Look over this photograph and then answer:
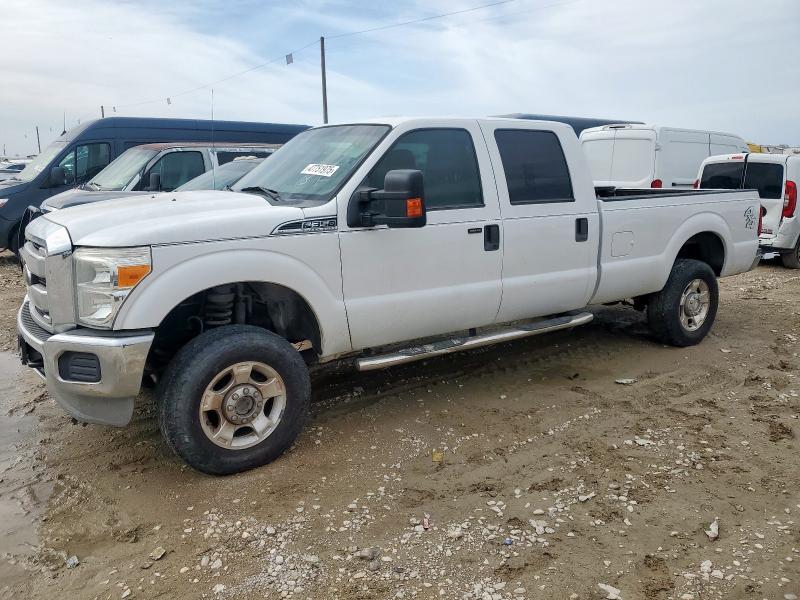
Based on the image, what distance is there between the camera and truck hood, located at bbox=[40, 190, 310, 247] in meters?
3.39

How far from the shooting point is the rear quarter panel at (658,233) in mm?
5348

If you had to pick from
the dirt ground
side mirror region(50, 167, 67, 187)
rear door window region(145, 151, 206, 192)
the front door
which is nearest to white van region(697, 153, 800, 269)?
the dirt ground

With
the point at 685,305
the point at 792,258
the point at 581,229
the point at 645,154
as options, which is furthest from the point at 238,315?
the point at 792,258

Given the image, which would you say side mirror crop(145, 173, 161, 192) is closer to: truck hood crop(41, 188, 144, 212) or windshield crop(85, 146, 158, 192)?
truck hood crop(41, 188, 144, 212)

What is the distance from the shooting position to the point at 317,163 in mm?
4398

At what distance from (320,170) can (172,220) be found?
43.3 inches

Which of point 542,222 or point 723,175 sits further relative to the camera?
point 723,175

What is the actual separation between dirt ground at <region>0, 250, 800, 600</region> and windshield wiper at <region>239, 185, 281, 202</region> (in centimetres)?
147

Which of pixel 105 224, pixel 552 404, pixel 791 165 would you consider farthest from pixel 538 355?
pixel 791 165

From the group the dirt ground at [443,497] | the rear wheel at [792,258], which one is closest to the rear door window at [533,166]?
the dirt ground at [443,497]

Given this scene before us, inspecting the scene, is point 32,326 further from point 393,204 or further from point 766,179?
point 766,179

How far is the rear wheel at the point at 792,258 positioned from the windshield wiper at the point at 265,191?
944 cm

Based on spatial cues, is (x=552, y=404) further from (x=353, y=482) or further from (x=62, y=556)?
(x=62, y=556)

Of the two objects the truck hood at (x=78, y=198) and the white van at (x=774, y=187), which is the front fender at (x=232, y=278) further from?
the white van at (x=774, y=187)
